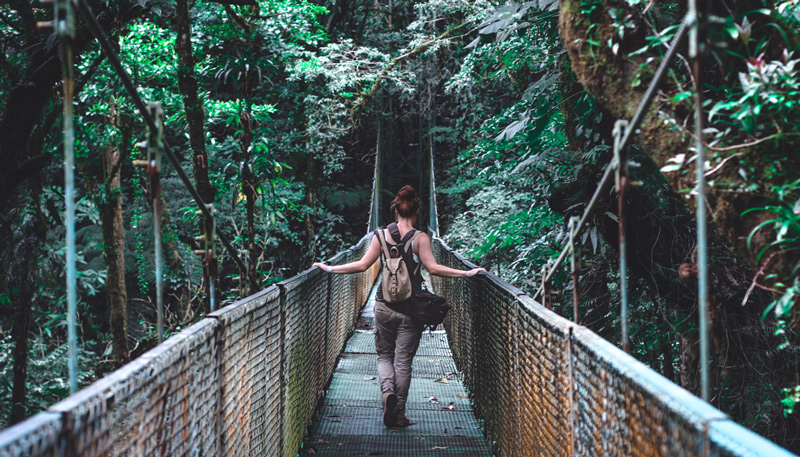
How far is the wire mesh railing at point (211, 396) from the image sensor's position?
0.79 meters

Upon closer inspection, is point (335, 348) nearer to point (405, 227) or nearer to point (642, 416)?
point (405, 227)

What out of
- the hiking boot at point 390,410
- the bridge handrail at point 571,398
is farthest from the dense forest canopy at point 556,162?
the hiking boot at point 390,410

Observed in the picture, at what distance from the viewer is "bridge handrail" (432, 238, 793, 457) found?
809 mm

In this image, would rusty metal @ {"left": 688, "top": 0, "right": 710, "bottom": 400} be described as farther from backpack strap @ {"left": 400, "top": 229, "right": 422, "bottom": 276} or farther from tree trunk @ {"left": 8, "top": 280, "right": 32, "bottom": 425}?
tree trunk @ {"left": 8, "top": 280, "right": 32, "bottom": 425}

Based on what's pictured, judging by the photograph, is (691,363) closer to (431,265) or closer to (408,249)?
(431,265)

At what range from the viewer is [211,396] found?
1367mm

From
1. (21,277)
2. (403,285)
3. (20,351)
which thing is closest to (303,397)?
(403,285)

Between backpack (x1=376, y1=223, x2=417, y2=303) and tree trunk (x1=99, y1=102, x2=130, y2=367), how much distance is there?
3.43 meters

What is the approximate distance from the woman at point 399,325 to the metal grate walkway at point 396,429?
0.14 metres

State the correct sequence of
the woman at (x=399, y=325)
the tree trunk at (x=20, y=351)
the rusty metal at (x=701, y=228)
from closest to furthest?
the rusty metal at (x=701, y=228) < the woman at (x=399, y=325) < the tree trunk at (x=20, y=351)

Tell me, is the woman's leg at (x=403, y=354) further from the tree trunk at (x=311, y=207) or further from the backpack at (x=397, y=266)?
the tree trunk at (x=311, y=207)

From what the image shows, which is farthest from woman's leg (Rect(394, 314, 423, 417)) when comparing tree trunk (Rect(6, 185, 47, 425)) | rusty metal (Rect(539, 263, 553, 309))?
tree trunk (Rect(6, 185, 47, 425))

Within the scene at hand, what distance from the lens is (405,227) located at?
3.01 meters

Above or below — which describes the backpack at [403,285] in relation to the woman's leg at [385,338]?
above
